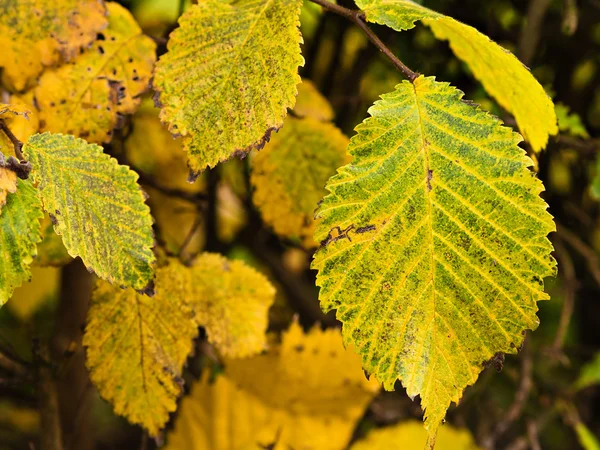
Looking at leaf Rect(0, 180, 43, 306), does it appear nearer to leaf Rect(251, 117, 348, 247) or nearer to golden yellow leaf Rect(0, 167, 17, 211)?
golden yellow leaf Rect(0, 167, 17, 211)

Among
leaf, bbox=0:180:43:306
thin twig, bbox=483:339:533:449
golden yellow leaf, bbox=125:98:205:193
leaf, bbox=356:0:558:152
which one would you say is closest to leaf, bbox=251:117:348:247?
leaf, bbox=356:0:558:152

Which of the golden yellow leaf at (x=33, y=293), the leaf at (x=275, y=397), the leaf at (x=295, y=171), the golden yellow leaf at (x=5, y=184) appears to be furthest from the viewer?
the golden yellow leaf at (x=33, y=293)

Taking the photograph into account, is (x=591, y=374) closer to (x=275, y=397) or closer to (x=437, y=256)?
(x=275, y=397)

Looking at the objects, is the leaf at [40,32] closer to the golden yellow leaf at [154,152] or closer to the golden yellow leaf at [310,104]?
the golden yellow leaf at [310,104]

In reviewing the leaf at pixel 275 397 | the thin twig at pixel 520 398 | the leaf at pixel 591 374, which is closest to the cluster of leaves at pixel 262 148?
the leaf at pixel 275 397

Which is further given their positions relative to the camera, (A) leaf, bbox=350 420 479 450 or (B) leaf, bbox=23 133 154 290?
(A) leaf, bbox=350 420 479 450

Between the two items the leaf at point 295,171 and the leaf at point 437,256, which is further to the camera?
the leaf at point 295,171
